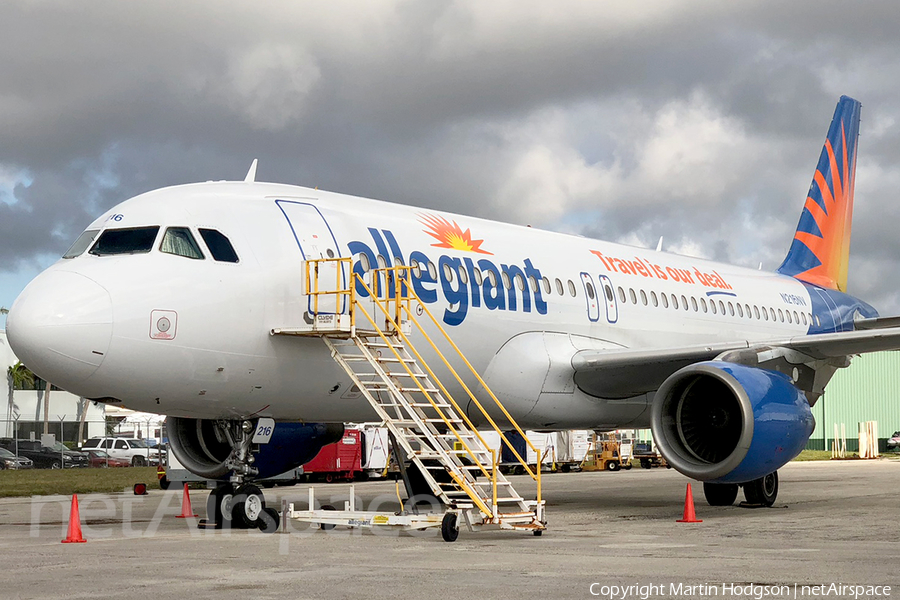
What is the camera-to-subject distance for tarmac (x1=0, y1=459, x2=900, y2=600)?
8.41 m

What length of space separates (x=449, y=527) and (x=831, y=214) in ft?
61.0

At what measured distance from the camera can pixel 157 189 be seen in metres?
14.1

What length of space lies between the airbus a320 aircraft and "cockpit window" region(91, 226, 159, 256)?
0.02 meters

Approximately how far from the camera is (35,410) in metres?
74.2

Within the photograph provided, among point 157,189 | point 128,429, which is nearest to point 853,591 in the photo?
point 157,189

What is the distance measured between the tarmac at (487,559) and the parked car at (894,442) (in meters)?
48.5

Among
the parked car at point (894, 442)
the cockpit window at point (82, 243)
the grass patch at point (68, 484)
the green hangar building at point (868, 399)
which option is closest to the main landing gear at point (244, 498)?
the cockpit window at point (82, 243)

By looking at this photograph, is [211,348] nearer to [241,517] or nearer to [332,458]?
[241,517]

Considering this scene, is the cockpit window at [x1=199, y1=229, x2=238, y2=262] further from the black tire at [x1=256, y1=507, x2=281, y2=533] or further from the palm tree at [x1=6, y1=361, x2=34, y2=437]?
the palm tree at [x1=6, y1=361, x2=34, y2=437]

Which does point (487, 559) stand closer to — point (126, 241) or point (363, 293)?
point (363, 293)

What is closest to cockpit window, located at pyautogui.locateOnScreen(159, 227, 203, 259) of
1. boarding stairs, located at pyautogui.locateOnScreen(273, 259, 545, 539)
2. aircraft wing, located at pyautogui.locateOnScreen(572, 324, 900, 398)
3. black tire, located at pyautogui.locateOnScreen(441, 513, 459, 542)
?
boarding stairs, located at pyautogui.locateOnScreen(273, 259, 545, 539)

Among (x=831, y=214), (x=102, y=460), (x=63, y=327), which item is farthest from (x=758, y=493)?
(x=102, y=460)

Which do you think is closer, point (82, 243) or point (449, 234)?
point (82, 243)

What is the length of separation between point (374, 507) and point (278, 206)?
22.4 feet
